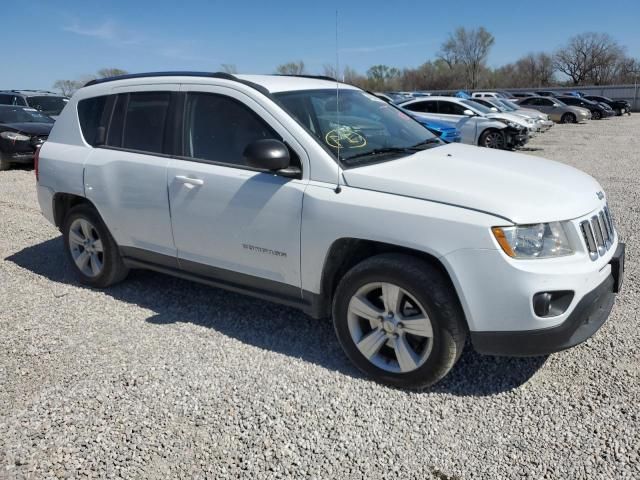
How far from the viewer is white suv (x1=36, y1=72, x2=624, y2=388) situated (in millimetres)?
2766

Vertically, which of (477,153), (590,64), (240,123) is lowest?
(477,153)

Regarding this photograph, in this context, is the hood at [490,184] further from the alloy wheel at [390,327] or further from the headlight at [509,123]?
the headlight at [509,123]

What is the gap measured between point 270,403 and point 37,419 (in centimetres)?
130

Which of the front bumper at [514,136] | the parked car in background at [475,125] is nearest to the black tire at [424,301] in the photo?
the parked car in background at [475,125]

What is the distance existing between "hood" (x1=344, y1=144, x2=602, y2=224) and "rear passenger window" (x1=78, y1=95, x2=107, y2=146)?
2.54 metres

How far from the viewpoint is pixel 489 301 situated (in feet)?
9.04

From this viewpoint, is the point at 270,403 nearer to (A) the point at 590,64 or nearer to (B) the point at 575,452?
(B) the point at 575,452

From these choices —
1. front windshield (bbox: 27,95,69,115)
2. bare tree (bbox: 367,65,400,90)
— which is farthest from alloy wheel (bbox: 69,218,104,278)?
bare tree (bbox: 367,65,400,90)

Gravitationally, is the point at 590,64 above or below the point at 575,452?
above

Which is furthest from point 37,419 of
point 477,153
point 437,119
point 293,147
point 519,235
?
point 437,119

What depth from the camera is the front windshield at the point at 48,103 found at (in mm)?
14953

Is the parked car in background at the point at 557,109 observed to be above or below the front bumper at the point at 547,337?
above

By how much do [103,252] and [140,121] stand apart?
1.20m

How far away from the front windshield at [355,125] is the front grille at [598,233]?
124 cm
